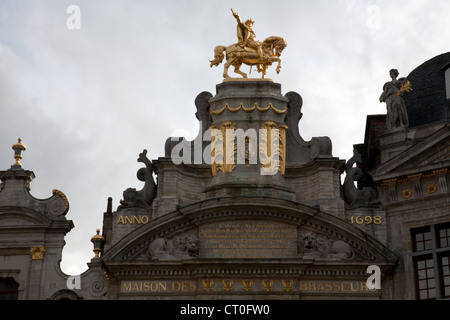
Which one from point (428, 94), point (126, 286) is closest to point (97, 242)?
point (126, 286)

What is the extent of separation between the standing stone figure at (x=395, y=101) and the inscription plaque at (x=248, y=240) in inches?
176

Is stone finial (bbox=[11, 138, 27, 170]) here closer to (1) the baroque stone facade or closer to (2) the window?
(1) the baroque stone facade

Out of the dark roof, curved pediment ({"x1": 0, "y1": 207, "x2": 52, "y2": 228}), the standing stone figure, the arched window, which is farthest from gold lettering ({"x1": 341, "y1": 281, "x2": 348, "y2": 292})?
the arched window

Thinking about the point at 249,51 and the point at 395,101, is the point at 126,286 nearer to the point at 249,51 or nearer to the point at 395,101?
the point at 249,51

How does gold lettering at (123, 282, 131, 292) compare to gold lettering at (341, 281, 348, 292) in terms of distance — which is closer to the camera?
gold lettering at (341, 281, 348, 292)

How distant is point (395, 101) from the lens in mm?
39844

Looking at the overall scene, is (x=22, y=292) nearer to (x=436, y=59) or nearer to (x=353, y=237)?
(x=353, y=237)

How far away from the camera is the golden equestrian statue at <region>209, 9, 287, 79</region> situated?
40094mm

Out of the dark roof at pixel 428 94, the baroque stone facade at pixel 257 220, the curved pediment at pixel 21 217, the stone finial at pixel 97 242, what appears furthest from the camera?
the dark roof at pixel 428 94

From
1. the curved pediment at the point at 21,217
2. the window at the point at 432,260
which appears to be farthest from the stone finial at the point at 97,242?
the window at the point at 432,260

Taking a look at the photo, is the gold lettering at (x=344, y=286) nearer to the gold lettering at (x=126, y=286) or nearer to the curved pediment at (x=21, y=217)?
the gold lettering at (x=126, y=286)

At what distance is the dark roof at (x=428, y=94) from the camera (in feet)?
133

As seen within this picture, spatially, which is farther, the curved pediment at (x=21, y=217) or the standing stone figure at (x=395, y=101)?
the standing stone figure at (x=395, y=101)

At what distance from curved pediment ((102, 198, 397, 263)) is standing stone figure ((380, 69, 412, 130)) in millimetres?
3759
